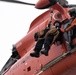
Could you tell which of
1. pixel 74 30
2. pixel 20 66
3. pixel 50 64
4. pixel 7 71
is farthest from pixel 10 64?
pixel 74 30

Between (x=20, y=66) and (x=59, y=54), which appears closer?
(x=59, y=54)

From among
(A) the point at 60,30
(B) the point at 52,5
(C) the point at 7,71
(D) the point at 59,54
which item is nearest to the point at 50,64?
(D) the point at 59,54

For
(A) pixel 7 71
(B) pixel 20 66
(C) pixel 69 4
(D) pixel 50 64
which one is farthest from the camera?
(A) pixel 7 71

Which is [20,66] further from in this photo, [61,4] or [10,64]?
→ [61,4]

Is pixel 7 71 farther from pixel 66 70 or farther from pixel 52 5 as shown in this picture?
pixel 52 5

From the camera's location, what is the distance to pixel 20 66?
5.05 m

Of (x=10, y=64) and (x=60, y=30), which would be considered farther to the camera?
(x=10, y=64)

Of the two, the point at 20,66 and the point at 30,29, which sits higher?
the point at 30,29

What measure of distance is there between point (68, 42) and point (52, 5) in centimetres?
57

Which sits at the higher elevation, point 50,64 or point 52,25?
point 52,25

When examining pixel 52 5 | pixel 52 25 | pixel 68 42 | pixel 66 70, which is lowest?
pixel 66 70

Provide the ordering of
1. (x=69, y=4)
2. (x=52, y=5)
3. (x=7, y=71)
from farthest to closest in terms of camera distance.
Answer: (x=7, y=71) → (x=69, y=4) → (x=52, y=5)

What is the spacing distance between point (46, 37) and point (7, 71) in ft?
5.70

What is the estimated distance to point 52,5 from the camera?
4000mm
